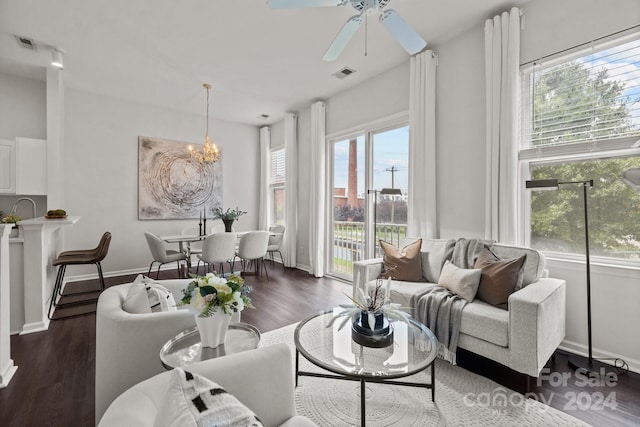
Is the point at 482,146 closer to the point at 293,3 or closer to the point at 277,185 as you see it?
the point at 293,3

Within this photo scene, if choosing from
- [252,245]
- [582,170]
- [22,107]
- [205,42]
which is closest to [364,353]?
[582,170]

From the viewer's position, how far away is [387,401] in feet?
6.24

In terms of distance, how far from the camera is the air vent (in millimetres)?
3340

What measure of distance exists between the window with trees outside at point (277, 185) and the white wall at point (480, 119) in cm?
219

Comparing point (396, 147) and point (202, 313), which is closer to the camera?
point (202, 313)

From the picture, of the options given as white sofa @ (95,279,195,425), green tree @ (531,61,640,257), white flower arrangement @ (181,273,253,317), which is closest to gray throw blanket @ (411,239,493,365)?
green tree @ (531,61,640,257)

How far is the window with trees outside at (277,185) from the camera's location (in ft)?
21.3

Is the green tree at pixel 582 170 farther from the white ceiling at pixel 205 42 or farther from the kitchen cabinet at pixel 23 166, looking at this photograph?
the kitchen cabinet at pixel 23 166

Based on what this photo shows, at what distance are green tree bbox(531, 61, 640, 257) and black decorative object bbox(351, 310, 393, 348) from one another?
76.9 inches

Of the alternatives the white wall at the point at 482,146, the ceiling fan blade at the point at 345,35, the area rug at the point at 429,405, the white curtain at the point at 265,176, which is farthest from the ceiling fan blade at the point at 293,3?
the white curtain at the point at 265,176

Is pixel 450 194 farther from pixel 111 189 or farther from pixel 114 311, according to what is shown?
pixel 111 189

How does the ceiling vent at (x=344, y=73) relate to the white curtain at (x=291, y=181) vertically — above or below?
above

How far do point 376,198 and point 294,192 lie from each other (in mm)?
1963

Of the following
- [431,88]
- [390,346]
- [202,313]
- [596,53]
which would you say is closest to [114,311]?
[202,313]
